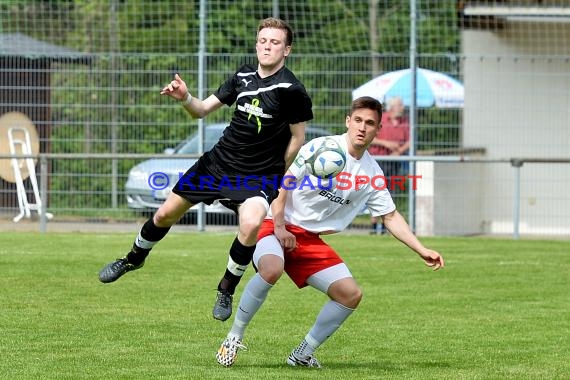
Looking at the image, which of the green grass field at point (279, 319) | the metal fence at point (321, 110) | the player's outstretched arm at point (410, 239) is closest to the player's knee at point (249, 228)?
the green grass field at point (279, 319)

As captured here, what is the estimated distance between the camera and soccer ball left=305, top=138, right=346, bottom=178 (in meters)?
7.66

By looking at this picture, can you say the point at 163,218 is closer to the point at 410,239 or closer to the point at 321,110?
the point at 410,239

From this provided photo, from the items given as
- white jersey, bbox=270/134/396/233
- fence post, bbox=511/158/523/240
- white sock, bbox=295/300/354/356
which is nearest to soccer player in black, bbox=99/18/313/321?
white jersey, bbox=270/134/396/233

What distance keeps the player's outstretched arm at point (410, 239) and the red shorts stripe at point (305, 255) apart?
1.39 ft

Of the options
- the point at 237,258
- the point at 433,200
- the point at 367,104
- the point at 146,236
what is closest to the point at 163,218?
the point at 146,236

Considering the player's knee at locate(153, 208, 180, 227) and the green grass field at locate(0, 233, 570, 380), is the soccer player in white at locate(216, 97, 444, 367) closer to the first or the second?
the green grass field at locate(0, 233, 570, 380)

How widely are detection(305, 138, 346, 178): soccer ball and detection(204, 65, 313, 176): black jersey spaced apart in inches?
15.4

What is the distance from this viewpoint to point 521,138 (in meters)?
18.7

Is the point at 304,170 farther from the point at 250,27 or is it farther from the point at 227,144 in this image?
the point at 250,27

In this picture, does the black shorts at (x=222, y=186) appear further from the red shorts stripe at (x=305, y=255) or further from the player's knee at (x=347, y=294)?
the player's knee at (x=347, y=294)

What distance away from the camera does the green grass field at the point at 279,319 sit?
7.62 meters

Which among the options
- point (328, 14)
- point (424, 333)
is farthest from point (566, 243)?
point (424, 333)

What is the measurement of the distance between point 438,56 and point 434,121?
100 centimetres

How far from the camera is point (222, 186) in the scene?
316 inches
